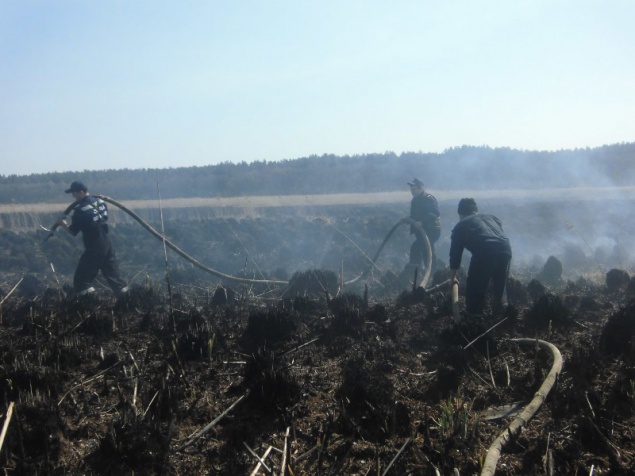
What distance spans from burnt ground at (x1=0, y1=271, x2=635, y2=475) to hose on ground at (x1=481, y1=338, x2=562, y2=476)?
0.21ft

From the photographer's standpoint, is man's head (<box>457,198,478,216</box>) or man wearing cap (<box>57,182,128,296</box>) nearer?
man's head (<box>457,198,478,216</box>)

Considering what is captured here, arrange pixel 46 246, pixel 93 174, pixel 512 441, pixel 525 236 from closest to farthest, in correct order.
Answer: pixel 512 441
pixel 46 246
pixel 525 236
pixel 93 174

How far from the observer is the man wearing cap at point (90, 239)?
9453 mm

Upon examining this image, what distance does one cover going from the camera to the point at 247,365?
16.1ft

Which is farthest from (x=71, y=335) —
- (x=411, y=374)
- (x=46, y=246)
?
(x=46, y=246)

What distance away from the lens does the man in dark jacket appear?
7242mm

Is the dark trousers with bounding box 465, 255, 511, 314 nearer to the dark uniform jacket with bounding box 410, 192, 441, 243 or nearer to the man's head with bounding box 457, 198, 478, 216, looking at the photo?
the man's head with bounding box 457, 198, 478, 216

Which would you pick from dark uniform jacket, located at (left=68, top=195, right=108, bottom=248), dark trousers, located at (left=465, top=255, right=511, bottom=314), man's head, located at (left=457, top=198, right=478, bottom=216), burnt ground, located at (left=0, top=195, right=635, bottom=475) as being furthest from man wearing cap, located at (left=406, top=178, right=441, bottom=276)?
dark uniform jacket, located at (left=68, top=195, right=108, bottom=248)

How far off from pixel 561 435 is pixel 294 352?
2.64 meters

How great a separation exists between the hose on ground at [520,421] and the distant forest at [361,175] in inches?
853

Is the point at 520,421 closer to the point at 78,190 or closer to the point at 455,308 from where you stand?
the point at 455,308

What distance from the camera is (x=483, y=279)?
7.33 meters

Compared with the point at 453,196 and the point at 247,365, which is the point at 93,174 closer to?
the point at 453,196

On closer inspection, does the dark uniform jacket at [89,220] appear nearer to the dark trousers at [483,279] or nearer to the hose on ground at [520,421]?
the dark trousers at [483,279]
